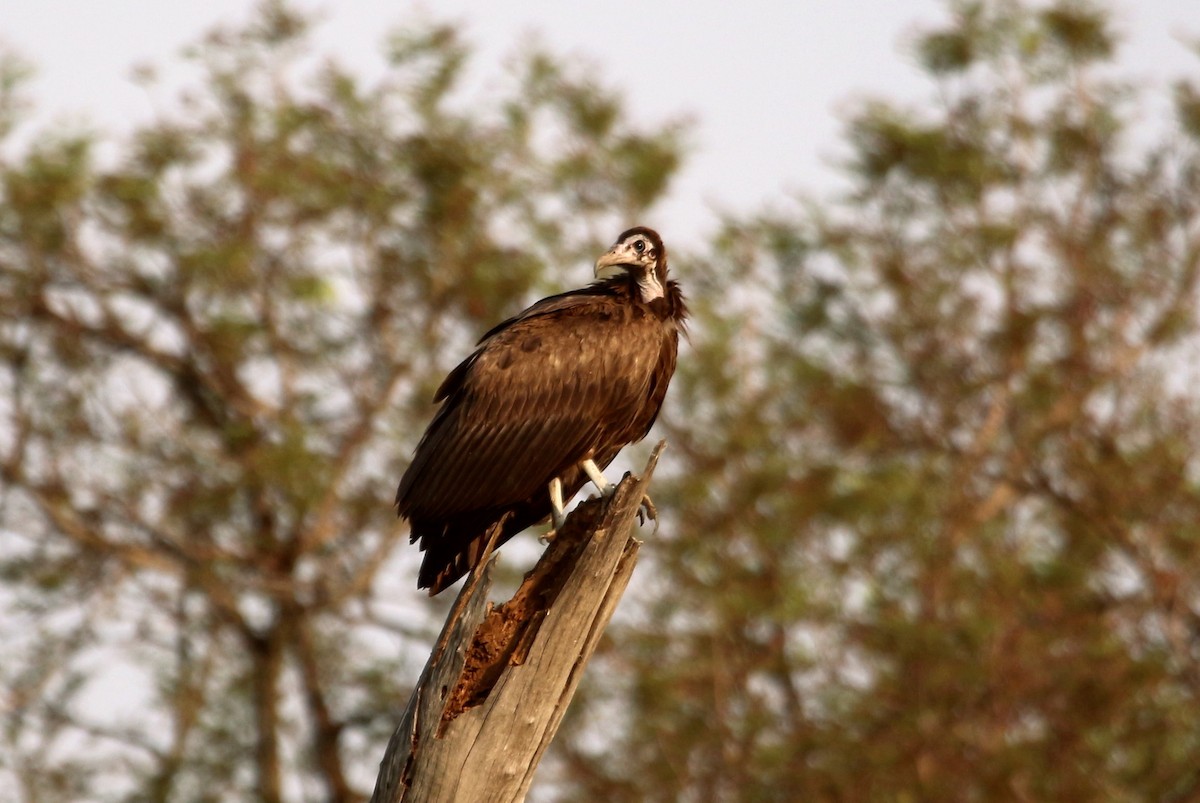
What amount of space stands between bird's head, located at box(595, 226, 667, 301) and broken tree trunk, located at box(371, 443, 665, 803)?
2.06 meters

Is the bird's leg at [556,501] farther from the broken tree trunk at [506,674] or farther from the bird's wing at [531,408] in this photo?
the broken tree trunk at [506,674]

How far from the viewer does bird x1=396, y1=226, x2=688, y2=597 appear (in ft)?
23.0

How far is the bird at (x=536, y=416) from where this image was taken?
7.00 m

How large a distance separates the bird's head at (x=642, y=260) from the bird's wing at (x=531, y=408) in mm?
192

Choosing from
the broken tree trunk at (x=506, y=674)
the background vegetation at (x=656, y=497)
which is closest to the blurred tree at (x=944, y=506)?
the background vegetation at (x=656, y=497)

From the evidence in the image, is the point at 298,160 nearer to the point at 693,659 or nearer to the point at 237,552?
the point at 237,552

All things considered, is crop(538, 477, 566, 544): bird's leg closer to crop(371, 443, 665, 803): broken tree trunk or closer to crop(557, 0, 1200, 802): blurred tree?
crop(371, 443, 665, 803): broken tree trunk

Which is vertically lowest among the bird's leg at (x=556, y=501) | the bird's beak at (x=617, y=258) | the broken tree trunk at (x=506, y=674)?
the broken tree trunk at (x=506, y=674)

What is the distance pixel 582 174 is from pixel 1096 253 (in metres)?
5.93

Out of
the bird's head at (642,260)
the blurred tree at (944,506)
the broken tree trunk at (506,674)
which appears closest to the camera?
the broken tree trunk at (506,674)

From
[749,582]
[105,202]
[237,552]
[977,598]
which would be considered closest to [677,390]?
[749,582]

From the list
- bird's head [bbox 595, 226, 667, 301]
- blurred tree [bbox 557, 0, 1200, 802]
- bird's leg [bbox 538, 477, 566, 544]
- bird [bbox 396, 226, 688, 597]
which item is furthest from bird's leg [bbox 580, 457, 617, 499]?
blurred tree [bbox 557, 0, 1200, 802]

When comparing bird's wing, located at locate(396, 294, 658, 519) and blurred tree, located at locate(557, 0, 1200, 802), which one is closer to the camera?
bird's wing, located at locate(396, 294, 658, 519)

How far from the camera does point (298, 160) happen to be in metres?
18.5
